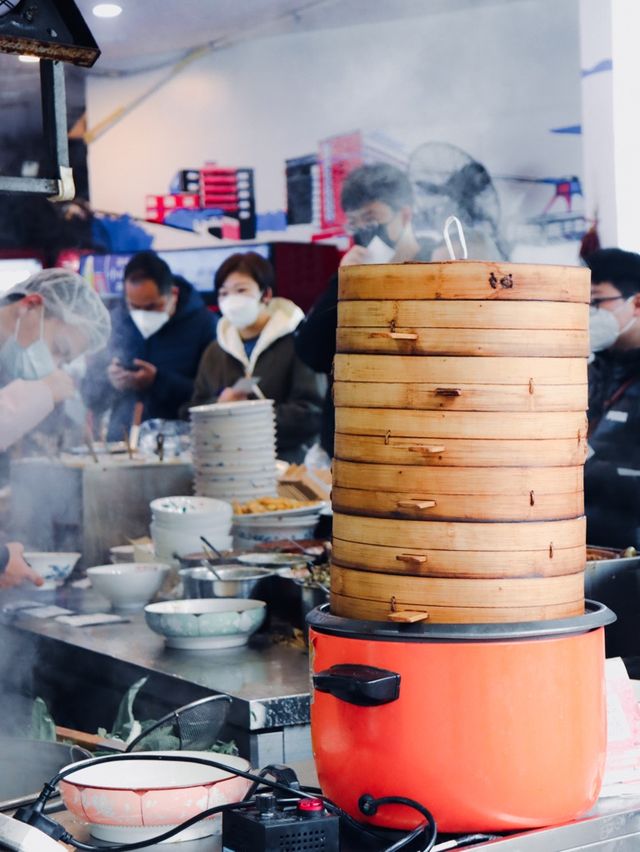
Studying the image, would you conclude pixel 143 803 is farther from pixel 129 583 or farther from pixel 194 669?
pixel 129 583

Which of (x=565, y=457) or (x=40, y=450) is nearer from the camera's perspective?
(x=565, y=457)

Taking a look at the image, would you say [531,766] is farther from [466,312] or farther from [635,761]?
[466,312]

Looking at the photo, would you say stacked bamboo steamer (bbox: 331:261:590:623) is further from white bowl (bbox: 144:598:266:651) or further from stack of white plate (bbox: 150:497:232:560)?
stack of white plate (bbox: 150:497:232:560)

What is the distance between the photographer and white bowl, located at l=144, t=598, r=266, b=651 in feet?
9.43

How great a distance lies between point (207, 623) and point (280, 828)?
1637 millimetres

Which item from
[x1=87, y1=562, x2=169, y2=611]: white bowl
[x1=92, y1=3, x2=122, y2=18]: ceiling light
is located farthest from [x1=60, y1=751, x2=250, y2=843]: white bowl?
[x1=92, y1=3, x2=122, y2=18]: ceiling light

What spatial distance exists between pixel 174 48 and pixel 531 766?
8.50 meters

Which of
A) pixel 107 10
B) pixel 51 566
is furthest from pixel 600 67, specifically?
pixel 107 10

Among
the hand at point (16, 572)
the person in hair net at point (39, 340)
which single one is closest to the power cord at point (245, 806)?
the hand at point (16, 572)

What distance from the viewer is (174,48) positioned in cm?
905

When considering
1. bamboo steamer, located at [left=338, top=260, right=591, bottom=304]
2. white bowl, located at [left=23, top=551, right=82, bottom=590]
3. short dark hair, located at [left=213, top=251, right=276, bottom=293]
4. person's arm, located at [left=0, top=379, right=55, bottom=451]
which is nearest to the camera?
bamboo steamer, located at [left=338, top=260, right=591, bottom=304]

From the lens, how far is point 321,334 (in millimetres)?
3775

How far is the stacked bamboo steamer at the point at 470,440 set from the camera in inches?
54.1

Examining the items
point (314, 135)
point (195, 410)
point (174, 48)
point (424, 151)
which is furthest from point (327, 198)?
point (195, 410)
